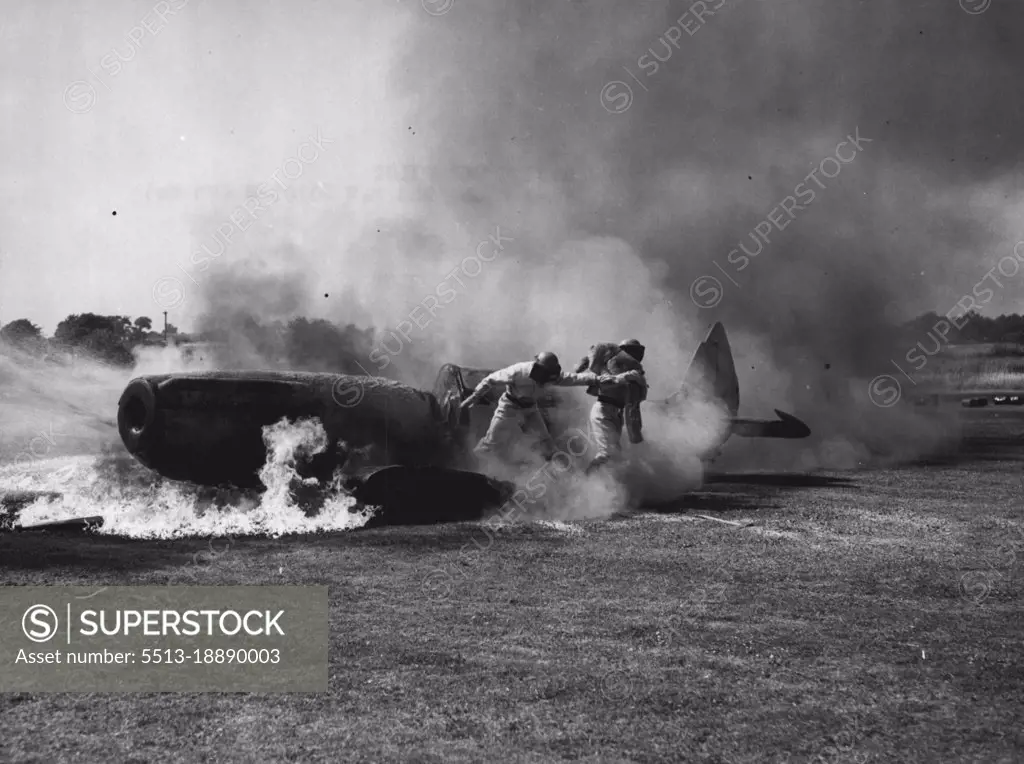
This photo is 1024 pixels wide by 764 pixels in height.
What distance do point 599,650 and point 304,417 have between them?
5.40 metres

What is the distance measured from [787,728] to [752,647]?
1.14 meters

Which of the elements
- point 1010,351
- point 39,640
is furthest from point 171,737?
point 1010,351

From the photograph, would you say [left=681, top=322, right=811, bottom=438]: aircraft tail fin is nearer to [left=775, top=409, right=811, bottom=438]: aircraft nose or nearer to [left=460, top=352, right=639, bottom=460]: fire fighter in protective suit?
[left=775, top=409, right=811, bottom=438]: aircraft nose

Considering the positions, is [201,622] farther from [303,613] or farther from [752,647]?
[752,647]

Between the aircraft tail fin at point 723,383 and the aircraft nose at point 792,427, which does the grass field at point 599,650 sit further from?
the aircraft nose at point 792,427

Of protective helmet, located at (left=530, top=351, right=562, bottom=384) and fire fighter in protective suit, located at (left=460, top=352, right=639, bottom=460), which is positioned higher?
protective helmet, located at (left=530, top=351, right=562, bottom=384)

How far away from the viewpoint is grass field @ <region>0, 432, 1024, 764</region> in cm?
343

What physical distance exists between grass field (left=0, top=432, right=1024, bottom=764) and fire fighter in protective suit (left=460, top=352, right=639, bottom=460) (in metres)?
2.06

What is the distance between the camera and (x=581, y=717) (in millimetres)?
3691
